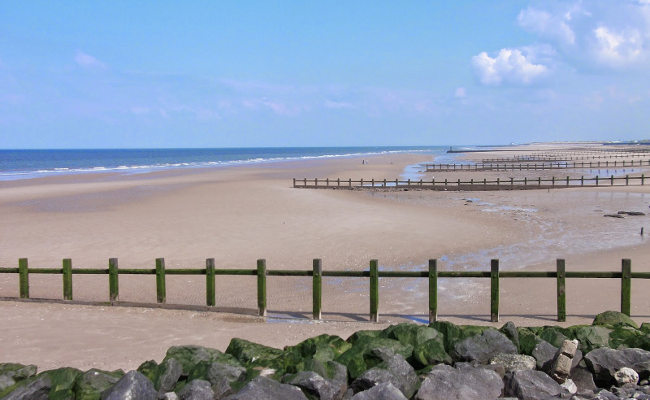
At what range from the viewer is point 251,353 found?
816 cm

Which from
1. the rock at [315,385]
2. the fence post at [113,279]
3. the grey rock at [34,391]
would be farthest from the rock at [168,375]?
the fence post at [113,279]

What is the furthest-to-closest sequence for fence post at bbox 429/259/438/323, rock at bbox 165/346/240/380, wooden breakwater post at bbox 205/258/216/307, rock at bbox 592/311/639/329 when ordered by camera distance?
wooden breakwater post at bbox 205/258/216/307 → fence post at bbox 429/259/438/323 → rock at bbox 592/311/639/329 → rock at bbox 165/346/240/380

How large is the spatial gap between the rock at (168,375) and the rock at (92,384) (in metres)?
0.52

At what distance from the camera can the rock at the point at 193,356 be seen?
773cm

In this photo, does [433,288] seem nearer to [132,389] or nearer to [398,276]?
[398,276]

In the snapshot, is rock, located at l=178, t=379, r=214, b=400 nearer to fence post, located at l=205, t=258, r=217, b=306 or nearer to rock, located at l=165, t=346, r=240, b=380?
rock, located at l=165, t=346, r=240, b=380

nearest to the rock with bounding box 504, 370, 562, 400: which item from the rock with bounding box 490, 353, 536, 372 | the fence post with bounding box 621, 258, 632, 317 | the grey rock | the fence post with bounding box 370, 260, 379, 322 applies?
the rock with bounding box 490, 353, 536, 372

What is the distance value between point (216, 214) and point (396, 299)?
17527 mm

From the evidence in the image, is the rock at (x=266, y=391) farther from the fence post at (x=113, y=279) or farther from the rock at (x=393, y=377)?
the fence post at (x=113, y=279)

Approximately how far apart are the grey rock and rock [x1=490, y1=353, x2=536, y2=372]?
19.0ft

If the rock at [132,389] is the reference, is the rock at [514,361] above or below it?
below

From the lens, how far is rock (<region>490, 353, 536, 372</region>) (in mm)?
7736

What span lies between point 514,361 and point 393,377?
1835mm

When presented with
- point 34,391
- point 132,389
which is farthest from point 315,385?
point 34,391
